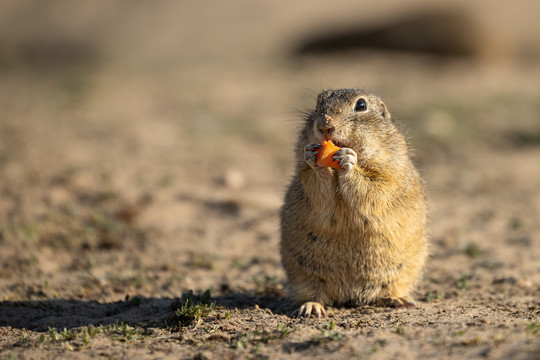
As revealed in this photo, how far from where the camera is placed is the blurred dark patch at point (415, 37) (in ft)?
45.2

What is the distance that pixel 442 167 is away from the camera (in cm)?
866

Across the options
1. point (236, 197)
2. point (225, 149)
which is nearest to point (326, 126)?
point (236, 197)

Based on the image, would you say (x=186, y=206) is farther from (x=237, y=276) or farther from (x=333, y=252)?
(x=333, y=252)

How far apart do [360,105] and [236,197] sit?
320 centimetres

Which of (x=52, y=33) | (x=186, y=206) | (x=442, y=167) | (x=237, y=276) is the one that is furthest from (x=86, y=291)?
(x=52, y=33)

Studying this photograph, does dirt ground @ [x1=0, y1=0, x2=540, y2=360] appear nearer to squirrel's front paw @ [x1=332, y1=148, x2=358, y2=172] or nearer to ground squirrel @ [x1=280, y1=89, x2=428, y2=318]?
ground squirrel @ [x1=280, y1=89, x2=428, y2=318]

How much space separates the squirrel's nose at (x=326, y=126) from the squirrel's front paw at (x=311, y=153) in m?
0.13

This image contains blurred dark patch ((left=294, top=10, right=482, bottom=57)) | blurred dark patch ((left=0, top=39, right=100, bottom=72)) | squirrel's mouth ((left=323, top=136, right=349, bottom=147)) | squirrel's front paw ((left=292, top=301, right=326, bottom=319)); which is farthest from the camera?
blurred dark patch ((left=0, top=39, right=100, bottom=72))

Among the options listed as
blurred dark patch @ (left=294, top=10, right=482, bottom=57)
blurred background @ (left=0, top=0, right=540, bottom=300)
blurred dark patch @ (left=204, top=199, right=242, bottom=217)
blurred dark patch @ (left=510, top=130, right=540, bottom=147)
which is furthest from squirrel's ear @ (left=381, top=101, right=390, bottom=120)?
blurred dark patch @ (left=294, top=10, right=482, bottom=57)

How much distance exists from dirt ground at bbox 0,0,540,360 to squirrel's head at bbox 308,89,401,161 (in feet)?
1.03

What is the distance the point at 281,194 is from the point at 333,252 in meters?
3.45

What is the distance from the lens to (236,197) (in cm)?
733

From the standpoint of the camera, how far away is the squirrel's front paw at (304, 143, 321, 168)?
13.3 feet

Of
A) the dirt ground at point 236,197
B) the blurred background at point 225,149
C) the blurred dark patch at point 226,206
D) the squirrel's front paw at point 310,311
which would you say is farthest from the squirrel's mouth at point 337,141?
the blurred dark patch at point 226,206
